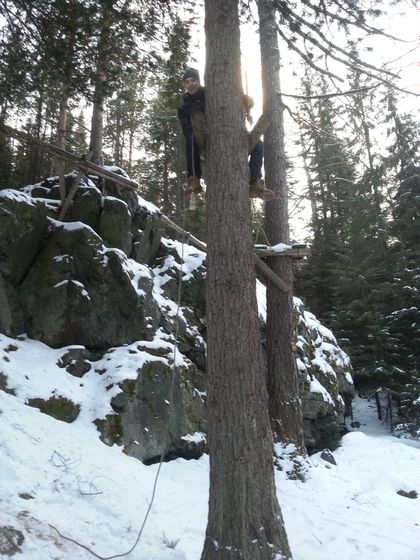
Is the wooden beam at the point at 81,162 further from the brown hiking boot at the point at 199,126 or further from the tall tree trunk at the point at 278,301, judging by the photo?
the brown hiking boot at the point at 199,126

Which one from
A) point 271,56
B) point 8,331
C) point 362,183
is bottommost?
point 8,331

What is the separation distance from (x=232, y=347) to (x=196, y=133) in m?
2.07

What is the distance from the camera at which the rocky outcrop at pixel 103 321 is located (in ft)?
21.3

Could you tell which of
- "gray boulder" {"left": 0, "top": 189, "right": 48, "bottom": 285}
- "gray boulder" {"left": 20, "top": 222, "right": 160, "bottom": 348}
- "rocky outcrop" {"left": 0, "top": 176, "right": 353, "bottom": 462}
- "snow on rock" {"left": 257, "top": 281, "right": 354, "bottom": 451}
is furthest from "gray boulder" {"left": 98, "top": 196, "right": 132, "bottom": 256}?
"snow on rock" {"left": 257, "top": 281, "right": 354, "bottom": 451}

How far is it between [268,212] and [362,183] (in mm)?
12671

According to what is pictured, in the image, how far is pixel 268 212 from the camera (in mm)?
8234

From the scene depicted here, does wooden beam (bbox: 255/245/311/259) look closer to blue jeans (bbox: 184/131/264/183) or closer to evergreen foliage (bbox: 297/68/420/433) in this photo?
blue jeans (bbox: 184/131/264/183)

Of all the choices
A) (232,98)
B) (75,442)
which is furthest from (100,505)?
(232,98)

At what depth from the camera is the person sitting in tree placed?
405 centimetres

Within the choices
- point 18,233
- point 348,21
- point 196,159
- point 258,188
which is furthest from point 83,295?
point 348,21

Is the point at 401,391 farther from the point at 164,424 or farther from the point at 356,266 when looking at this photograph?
the point at 164,424

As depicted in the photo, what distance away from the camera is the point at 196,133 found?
4.05 m

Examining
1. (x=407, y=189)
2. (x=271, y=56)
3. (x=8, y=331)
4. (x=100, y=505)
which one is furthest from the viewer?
(x=407, y=189)

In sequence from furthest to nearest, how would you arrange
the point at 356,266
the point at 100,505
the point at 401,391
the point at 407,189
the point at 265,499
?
the point at 356,266
the point at 407,189
the point at 401,391
the point at 100,505
the point at 265,499
